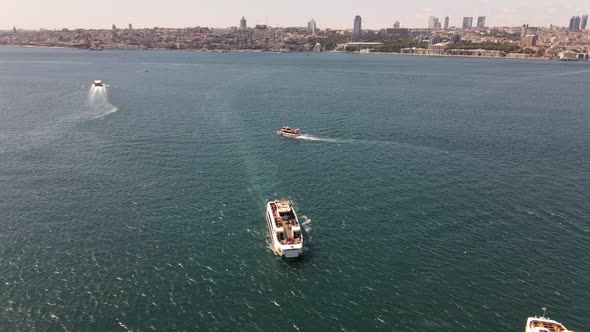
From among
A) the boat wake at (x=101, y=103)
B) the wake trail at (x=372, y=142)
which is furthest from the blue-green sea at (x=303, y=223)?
the boat wake at (x=101, y=103)

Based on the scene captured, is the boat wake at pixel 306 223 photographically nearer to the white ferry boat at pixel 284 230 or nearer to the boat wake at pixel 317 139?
the white ferry boat at pixel 284 230

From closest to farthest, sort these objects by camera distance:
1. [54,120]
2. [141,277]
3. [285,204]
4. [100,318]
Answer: [100,318] → [141,277] → [285,204] → [54,120]

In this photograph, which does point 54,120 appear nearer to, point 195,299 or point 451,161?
point 195,299

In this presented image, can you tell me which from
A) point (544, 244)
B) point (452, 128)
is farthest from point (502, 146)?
point (544, 244)

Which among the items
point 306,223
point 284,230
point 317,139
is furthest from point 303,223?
point 317,139

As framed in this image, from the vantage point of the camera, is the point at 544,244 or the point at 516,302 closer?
the point at 516,302

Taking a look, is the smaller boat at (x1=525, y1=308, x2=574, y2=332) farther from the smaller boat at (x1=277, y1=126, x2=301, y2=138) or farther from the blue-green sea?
the smaller boat at (x1=277, y1=126, x2=301, y2=138)

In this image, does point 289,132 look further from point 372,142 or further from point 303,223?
point 303,223
